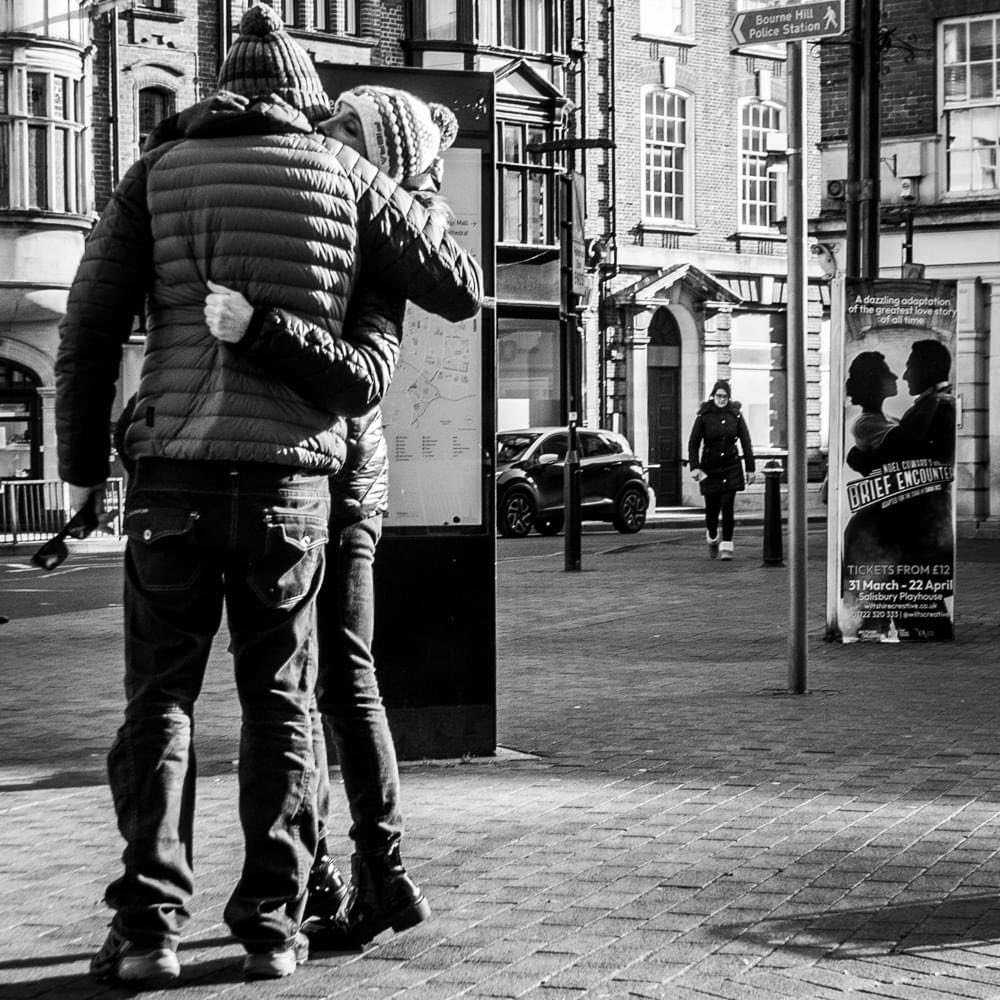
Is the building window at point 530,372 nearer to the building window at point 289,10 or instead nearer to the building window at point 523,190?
the building window at point 523,190

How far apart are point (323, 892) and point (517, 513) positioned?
77.5ft

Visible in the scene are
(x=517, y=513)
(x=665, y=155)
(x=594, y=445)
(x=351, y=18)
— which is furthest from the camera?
Answer: (x=665, y=155)

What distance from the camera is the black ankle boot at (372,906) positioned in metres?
4.48

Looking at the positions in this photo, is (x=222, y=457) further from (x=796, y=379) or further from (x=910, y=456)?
(x=910, y=456)

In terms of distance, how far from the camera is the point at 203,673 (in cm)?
419

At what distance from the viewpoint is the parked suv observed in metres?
28.2

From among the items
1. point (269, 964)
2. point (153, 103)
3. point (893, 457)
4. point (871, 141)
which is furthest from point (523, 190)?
point (269, 964)

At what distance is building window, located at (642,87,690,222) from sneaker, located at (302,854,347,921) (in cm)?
3717

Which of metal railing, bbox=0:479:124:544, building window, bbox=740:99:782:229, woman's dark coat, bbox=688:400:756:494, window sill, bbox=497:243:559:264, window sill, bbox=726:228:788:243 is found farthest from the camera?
building window, bbox=740:99:782:229

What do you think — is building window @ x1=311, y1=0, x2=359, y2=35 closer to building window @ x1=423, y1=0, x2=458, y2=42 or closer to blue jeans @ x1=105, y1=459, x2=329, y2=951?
building window @ x1=423, y1=0, x2=458, y2=42

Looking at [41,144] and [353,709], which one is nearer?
[353,709]

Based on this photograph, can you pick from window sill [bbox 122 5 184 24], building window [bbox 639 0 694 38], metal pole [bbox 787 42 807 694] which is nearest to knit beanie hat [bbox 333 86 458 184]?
metal pole [bbox 787 42 807 694]

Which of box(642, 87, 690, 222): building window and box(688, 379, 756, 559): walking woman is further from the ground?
box(642, 87, 690, 222): building window

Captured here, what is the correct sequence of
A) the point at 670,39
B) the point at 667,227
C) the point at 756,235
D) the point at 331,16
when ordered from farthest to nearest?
1. the point at 756,235
2. the point at 670,39
3. the point at 667,227
4. the point at 331,16
